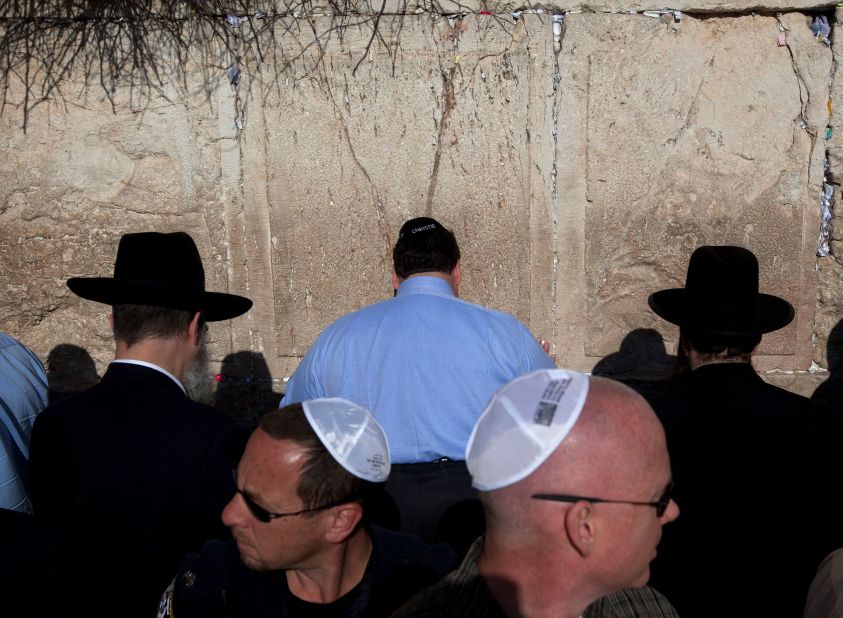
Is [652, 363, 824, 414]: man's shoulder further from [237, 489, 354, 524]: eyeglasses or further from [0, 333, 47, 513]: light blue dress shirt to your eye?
[0, 333, 47, 513]: light blue dress shirt

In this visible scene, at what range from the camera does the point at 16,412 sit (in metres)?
2.71

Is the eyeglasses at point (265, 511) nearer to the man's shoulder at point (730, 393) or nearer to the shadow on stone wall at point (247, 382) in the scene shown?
the man's shoulder at point (730, 393)

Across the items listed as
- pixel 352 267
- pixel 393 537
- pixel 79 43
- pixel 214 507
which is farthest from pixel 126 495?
pixel 79 43

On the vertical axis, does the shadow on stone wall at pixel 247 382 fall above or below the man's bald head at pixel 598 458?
below

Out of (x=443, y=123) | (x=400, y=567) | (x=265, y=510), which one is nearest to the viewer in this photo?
(x=265, y=510)

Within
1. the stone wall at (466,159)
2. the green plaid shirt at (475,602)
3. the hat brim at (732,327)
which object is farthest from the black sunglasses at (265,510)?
the stone wall at (466,159)

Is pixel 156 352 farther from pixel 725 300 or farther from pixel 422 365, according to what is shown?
pixel 725 300

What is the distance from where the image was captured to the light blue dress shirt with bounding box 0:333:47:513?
2594 millimetres

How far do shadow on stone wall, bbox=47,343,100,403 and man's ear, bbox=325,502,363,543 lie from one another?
9.07ft

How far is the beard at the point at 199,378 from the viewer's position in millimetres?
2869

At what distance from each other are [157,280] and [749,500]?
6.36 feet

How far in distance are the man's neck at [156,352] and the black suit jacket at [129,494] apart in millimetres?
202

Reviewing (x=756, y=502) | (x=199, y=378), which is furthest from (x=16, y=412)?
(x=756, y=502)

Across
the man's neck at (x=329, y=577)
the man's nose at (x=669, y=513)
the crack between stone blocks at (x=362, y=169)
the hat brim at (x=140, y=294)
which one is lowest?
the man's neck at (x=329, y=577)
